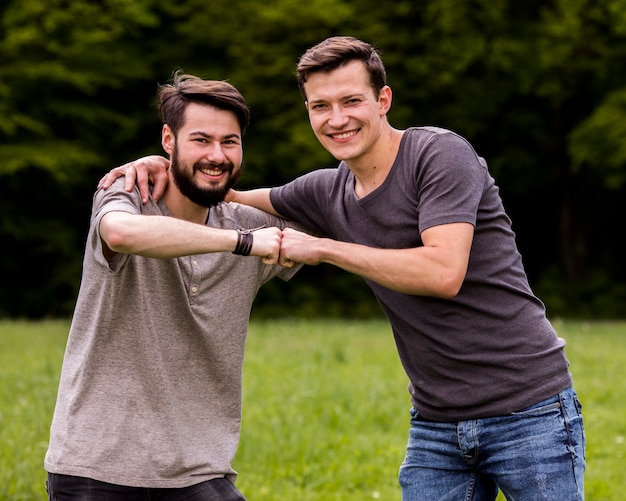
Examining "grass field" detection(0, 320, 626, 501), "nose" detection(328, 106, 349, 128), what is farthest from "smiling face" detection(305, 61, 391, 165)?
"grass field" detection(0, 320, 626, 501)

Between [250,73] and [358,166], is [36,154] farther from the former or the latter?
[358,166]

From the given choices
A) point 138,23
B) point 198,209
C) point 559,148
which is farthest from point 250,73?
point 198,209

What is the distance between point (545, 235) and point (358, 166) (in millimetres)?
27892

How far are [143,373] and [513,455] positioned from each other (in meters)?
1.43

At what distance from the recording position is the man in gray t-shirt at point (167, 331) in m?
3.56

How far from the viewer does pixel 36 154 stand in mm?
24625

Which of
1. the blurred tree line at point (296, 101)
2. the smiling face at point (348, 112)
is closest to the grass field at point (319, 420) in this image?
the smiling face at point (348, 112)

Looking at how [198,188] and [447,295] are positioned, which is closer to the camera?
[447,295]

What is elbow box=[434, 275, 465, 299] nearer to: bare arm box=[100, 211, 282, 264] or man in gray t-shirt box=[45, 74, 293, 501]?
man in gray t-shirt box=[45, 74, 293, 501]

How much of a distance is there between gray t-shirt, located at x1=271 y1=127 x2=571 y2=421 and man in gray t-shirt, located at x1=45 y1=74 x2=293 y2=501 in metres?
0.52

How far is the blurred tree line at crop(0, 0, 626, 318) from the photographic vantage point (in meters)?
25.1

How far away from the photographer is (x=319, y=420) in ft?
26.7

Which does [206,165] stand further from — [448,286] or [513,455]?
[513,455]

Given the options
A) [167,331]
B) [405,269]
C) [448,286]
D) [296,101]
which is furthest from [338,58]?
[296,101]
